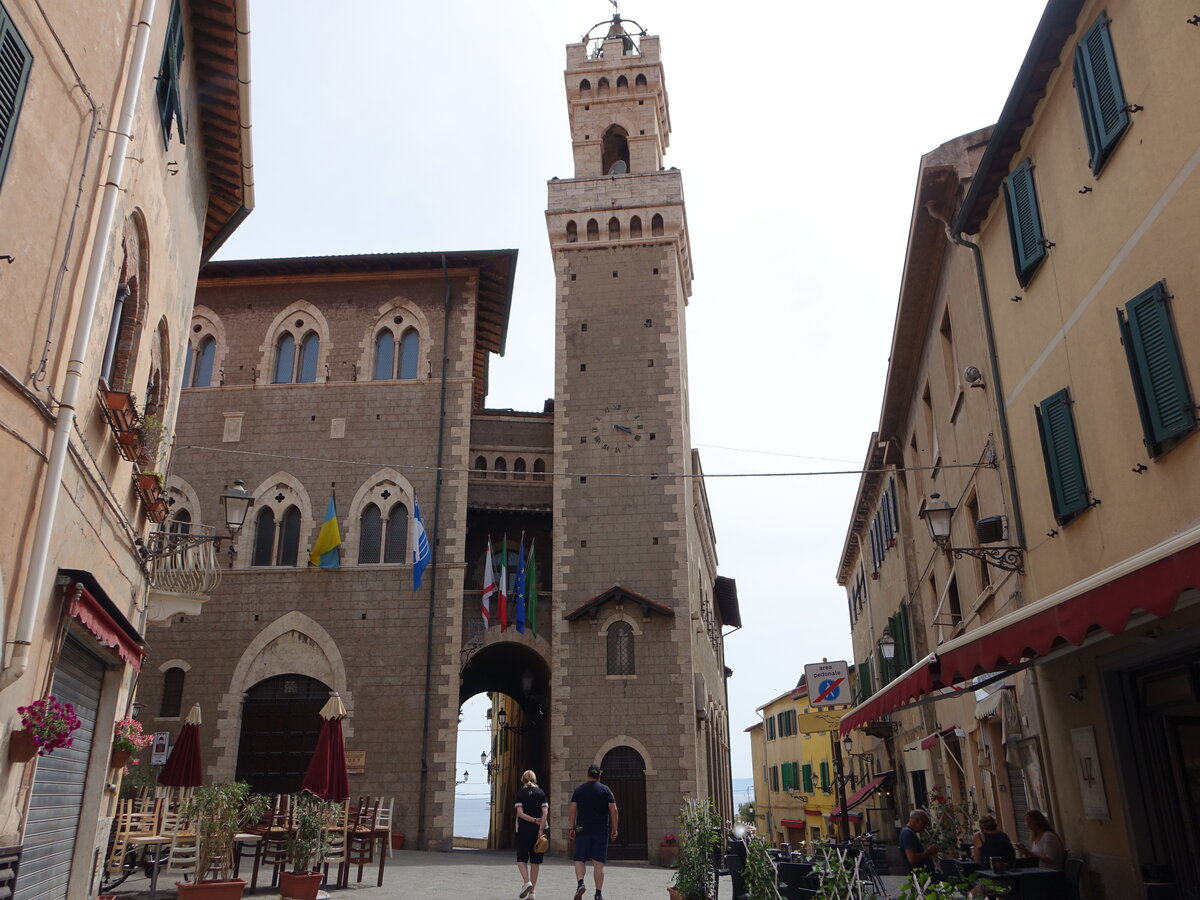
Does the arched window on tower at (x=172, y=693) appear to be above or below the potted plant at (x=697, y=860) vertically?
above

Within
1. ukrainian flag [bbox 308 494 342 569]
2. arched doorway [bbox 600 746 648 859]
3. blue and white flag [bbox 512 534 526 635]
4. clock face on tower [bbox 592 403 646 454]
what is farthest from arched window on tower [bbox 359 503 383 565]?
arched doorway [bbox 600 746 648 859]

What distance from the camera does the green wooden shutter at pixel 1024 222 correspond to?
9.28 metres

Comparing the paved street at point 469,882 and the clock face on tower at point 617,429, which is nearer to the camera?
the paved street at point 469,882

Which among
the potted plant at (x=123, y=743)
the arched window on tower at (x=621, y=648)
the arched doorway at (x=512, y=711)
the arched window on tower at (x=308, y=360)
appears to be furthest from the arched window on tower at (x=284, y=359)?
the potted plant at (x=123, y=743)

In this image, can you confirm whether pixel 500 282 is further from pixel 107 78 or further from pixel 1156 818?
pixel 1156 818

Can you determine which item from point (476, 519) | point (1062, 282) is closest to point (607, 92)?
point (476, 519)

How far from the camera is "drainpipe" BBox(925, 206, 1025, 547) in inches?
408

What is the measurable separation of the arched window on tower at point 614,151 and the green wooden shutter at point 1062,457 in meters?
22.1

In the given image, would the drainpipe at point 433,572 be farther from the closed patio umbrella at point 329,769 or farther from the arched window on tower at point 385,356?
the closed patio umbrella at point 329,769

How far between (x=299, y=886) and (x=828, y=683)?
6556 mm

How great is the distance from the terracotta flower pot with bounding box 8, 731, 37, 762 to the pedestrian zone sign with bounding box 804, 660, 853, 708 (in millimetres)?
8496

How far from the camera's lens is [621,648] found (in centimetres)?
2205

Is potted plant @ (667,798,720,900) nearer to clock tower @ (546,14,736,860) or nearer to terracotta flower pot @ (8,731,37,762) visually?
terracotta flower pot @ (8,731,37,762)

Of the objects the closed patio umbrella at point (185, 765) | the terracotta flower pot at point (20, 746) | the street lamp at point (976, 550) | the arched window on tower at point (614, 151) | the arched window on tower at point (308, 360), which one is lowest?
the terracotta flower pot at point (20, 746)
